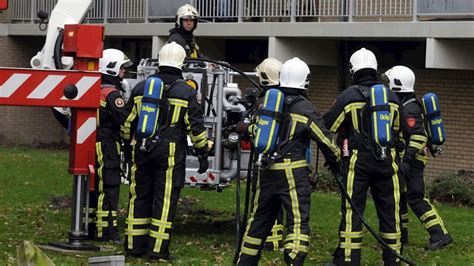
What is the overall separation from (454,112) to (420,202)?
6.25 m

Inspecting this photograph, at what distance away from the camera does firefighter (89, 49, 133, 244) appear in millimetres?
11203

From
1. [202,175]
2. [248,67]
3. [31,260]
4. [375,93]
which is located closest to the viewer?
[31,260]

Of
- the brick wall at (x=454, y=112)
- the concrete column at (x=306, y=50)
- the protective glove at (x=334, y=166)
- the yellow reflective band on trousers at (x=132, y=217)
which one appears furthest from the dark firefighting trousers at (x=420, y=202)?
the concrete column at (x=306, y=50)

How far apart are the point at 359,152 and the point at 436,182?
6.78m

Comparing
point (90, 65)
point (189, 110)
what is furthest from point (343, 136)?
point (90, 65)

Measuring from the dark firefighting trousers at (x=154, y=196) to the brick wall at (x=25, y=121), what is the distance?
15435mm

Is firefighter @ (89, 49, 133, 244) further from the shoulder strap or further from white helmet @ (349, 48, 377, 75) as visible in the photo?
white helmet @ (349, 48, 377, 75)

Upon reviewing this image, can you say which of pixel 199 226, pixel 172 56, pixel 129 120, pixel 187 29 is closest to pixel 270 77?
pixel 172 56

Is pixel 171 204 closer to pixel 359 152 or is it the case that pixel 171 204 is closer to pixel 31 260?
pixel 359 152

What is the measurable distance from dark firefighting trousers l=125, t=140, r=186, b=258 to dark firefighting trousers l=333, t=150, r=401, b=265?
5.07 ft

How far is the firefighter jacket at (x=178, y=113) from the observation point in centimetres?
1013

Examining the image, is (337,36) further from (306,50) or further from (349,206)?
(349,206)

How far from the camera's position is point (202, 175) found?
11305 millimetres

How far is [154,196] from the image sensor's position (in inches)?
405
